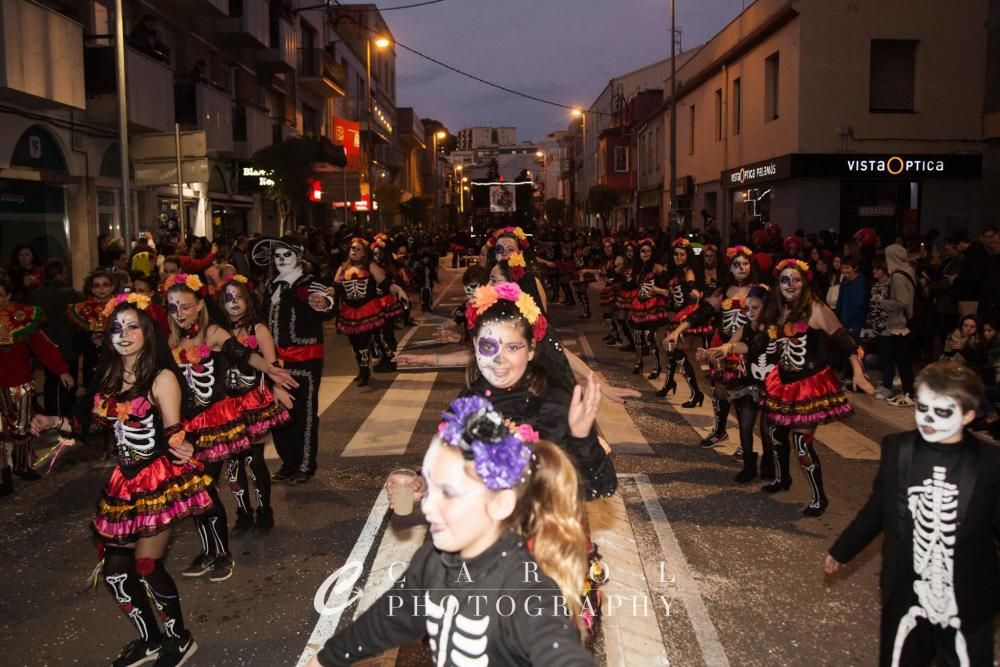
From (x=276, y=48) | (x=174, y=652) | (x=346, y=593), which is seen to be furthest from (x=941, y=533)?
(x=276, y=48)

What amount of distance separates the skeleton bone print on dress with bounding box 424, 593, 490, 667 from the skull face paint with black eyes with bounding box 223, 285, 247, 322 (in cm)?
463

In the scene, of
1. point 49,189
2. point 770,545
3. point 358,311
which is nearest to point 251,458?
point 770,545

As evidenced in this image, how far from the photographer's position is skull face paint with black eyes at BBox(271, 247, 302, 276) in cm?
799

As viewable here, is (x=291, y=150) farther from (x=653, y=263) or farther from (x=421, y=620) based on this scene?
(x=421, y=620)

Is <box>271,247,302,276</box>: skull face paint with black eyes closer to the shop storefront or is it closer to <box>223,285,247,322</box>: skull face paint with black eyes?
<box>223,285,247,322</box>: skull face paint with black eyes

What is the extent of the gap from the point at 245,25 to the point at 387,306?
1809cm

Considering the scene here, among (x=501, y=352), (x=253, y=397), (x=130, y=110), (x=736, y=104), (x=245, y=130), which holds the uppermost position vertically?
(x=736, y=104)

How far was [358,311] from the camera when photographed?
1334 cm

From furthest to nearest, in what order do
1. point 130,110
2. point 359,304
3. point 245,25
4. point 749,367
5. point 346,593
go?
point 245,25
point 130,110
point 359,304
point 749,367
point 346,593

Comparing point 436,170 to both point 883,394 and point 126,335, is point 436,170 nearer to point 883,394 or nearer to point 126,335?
point 883,394

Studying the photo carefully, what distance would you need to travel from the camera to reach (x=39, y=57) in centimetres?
1509

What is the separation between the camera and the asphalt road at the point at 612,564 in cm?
501

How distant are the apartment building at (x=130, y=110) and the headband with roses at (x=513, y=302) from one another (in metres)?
10.9

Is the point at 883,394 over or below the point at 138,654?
over
